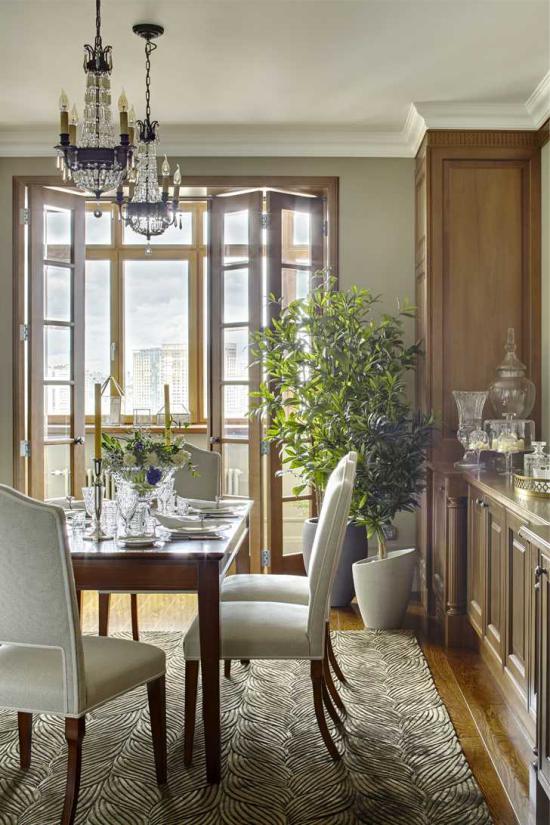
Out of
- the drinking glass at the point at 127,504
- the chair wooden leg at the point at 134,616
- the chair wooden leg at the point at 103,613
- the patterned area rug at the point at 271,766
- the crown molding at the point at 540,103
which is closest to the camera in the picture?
the patterned area rug at the point at 271,766

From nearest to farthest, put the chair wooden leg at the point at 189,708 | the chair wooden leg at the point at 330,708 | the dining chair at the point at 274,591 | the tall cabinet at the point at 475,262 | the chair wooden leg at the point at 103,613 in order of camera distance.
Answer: the chair wooden leg at the point at 189,708 → the chair wooden leg at the point at 330,708 → the dining chair at the point at 274,591 → the chair wooden leg at the point at 103,613 → the tall cabinet at the point at 475,262

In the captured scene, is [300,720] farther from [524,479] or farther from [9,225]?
[9,225]

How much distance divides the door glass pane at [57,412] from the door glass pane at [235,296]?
1153 millimetres

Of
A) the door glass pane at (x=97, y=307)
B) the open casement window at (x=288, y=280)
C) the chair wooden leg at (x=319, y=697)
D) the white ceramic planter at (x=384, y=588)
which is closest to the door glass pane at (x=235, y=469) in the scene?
the open casement window at (x=288, y=280)

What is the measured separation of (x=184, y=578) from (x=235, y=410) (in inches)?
108

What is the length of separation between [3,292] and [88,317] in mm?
1710

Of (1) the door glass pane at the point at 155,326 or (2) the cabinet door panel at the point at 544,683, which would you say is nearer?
(2) the cabinet door panel at the point at 544,683

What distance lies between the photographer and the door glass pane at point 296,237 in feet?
17.3

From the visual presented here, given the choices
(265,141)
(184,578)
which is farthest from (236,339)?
(184,578)

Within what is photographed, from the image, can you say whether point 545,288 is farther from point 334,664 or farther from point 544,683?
point 544,683

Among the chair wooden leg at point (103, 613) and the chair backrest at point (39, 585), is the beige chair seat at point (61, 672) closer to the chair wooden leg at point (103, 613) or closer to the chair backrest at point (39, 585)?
the chair backrest at point (39, 585)

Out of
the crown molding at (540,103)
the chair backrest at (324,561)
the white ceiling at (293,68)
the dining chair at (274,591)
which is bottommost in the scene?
the dining chair at (274,591)

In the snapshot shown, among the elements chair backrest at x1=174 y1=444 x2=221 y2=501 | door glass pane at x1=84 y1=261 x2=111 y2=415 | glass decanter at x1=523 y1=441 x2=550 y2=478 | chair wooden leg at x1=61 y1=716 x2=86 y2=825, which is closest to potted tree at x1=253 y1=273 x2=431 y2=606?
chair backrest at x1=174 y1=444 x2=221 y2=501

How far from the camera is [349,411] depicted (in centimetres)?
438
